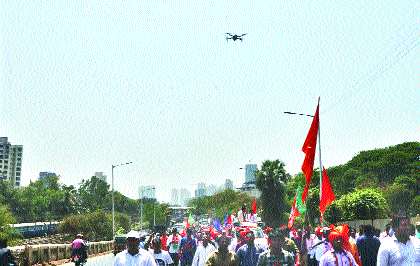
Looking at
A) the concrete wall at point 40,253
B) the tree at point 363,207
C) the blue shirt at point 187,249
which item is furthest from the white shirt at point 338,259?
the tree at point 363,207

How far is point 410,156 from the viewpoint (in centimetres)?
9619

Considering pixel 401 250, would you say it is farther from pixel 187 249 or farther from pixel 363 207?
pixel 363 207

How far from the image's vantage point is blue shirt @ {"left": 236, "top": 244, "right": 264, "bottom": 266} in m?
10.1

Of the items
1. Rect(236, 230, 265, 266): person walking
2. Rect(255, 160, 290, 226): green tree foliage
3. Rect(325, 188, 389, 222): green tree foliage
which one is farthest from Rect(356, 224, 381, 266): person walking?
Rect(255, 160, 290, 226): green tree foliage

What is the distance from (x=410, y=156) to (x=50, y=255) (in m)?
78.9

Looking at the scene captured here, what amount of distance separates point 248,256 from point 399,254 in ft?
12.6

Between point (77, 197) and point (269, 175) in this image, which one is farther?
point (77, 197)

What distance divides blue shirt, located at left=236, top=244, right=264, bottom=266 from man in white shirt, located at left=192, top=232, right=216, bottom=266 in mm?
1904

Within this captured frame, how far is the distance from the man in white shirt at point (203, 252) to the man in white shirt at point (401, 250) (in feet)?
18.7

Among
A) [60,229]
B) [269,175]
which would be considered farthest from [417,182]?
[60,229]

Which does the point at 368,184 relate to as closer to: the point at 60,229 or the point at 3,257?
the point at 60,229

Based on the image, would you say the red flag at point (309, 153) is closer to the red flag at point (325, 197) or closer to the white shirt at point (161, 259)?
the red flag at point (325, 197)

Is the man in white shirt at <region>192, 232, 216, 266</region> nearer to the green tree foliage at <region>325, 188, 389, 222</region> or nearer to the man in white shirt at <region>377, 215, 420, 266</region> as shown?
the man in white shirt at <region>377, 215, 420, 266</region>

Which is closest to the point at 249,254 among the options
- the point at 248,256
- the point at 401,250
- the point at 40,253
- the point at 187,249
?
the point at 248,256
